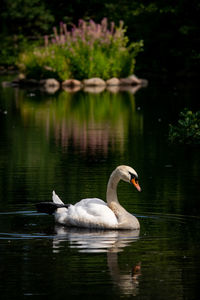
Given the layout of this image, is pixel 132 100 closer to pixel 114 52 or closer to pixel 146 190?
pixel 114 52

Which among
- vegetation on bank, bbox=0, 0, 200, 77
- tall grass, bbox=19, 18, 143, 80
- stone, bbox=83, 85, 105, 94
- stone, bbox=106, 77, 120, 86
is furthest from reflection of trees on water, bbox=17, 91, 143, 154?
vegetation on bank, bbox=0, 0, 200, 77

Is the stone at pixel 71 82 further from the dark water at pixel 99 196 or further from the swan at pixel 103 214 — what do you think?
the swan at pixel 103 214

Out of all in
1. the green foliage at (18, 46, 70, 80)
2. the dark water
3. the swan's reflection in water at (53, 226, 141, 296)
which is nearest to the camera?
the dark water

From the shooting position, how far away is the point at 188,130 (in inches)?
759

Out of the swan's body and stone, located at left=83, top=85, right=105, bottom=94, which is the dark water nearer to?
the swan's body

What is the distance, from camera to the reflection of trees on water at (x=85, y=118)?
2116 cm

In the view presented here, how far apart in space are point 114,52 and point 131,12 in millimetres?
16412

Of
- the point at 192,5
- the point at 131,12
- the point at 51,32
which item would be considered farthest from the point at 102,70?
the point at 51,32

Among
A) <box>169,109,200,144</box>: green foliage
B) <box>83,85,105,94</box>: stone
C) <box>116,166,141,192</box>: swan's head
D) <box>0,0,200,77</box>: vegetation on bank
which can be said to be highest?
<box>0,0,200,77</box>: vegetation on bank

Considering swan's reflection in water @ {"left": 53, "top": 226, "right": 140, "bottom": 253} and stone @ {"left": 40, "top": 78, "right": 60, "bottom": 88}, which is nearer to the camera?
swan's reflection in water @ {"left": 53, "top": 226, "right": 140, "bottom": 253}

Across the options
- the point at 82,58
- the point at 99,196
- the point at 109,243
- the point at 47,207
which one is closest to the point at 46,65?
the point at 82,58

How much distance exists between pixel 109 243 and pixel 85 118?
1657 centimetres

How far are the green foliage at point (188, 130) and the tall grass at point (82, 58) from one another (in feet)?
82.6

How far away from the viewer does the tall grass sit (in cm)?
4506
